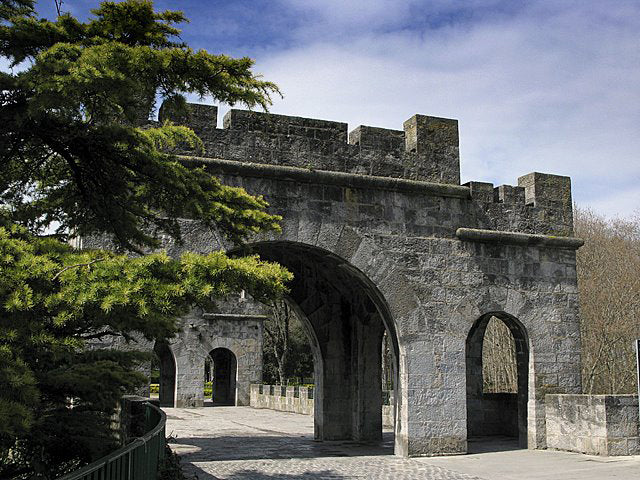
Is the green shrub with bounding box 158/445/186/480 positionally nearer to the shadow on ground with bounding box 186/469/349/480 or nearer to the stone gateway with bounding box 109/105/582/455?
the shadow on ground with bounding box 186/469/349/480

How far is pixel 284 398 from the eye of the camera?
22078 mm

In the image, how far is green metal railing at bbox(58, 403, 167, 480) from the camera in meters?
3.60

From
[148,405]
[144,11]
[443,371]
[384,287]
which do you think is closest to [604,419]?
[443,371]

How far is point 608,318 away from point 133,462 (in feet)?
68.7

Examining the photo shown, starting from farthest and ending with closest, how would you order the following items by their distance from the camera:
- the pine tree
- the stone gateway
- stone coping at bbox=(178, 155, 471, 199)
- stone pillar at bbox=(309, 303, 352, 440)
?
1. stone pillar at bbox=(309, 303, 352, 440)
2. the stone gateway
3. stone coping at bbox=(178, 155, 471, 199)
4. the pine tree

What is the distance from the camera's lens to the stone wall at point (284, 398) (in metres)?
20.7

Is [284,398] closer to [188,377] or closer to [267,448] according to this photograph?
[188,377]

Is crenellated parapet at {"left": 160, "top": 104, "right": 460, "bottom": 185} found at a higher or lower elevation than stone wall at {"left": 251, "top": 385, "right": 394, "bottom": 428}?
higher

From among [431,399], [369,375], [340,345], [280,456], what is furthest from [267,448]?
[431,399]

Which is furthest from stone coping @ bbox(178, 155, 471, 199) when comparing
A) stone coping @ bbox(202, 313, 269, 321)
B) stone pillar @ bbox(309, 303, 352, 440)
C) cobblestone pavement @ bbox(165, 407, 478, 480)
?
stone coping @ bbox(202, 313, 269, 321)

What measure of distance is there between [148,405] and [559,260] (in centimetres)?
727

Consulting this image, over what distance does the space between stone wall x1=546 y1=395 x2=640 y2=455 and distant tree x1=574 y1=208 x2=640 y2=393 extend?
11.3 m

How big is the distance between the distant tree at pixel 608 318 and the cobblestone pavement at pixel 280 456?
37.1 feet

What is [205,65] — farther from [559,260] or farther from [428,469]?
[559,260]
